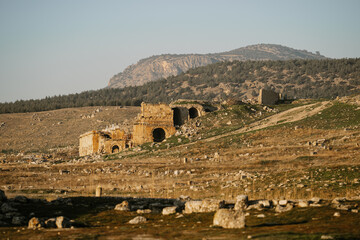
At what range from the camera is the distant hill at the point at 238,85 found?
11644cm

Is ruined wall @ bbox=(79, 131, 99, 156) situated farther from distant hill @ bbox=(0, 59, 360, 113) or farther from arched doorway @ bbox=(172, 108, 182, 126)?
distant hill @ bbox=(0, 59, 360, 113)

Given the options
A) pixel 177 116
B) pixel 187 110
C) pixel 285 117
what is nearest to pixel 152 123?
pixel 177 116

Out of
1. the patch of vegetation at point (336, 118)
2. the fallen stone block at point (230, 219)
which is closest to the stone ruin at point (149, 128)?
the patch of vegetation at point (336, 118)

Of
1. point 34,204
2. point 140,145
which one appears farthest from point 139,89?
point 34,204

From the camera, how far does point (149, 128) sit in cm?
5409

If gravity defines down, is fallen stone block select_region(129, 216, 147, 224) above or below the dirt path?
below

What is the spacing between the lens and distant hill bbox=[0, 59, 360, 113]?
116 metres

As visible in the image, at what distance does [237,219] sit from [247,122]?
37576 millimetres

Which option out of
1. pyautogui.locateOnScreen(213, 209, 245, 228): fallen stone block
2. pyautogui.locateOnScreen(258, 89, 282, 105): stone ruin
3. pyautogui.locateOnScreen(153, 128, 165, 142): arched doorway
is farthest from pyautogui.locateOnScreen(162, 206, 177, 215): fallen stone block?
pyautogui.locateOnScreen(258, 89, 282, 105): stone ruin

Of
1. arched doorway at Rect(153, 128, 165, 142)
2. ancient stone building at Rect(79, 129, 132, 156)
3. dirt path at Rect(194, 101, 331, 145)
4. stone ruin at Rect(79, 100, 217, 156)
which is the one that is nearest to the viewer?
dirt path at Rect(194, 101, 331, 145)

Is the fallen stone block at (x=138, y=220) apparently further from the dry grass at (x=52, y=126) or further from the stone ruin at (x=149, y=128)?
the dry grass at (x=52, y=126)

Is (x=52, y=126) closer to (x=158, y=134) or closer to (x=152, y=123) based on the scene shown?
(x=158, y=134)

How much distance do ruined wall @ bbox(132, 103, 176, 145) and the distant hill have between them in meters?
55.6

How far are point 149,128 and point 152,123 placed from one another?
64 cm
